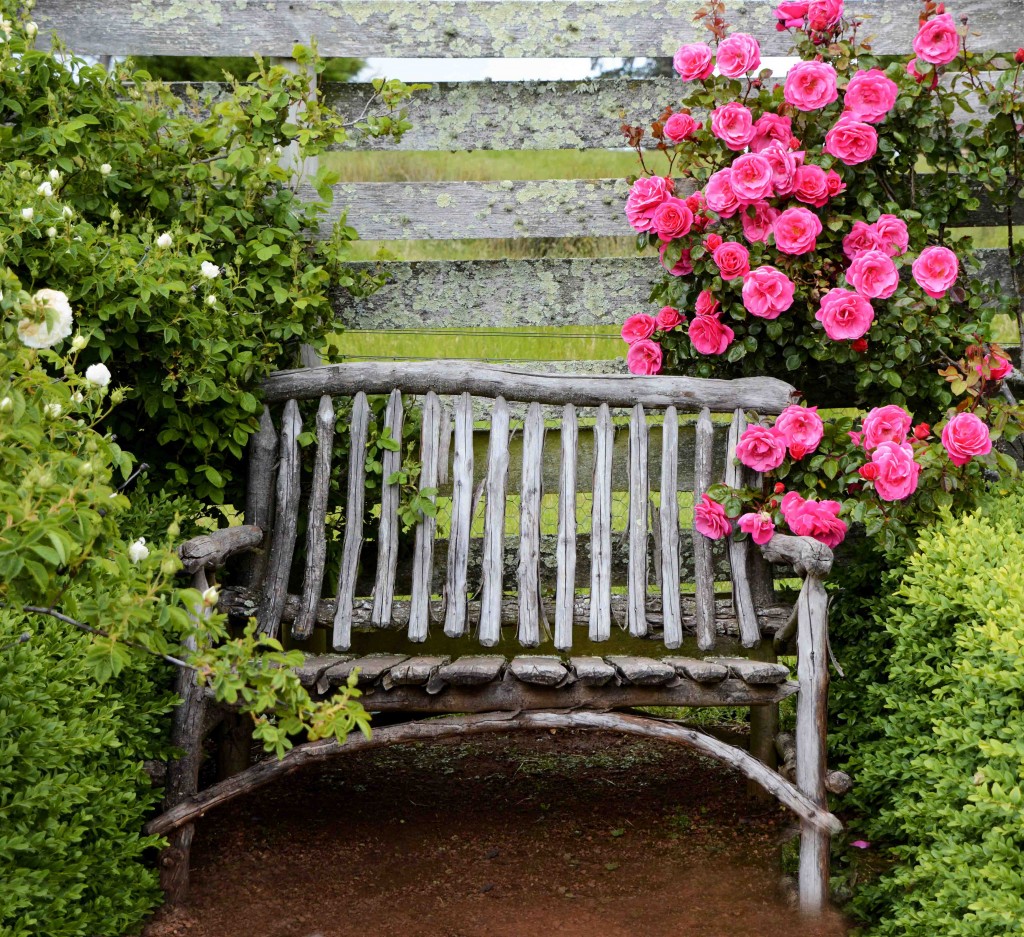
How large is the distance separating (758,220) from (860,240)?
319 millimetres

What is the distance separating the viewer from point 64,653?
228 centimetres

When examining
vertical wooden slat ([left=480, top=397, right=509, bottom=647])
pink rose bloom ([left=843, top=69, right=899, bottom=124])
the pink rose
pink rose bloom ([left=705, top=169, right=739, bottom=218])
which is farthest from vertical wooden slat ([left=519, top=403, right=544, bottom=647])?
pink rose bloom ([left=843, top=69, right=899, bottom=124])

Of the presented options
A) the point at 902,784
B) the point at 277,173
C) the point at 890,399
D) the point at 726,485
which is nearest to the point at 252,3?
the point at 277,173

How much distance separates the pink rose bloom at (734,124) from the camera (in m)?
3.16

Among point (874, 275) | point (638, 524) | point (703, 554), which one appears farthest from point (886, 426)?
point (638, 524)

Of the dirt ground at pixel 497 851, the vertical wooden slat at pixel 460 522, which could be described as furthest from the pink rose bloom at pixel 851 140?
the dirt ground at pixel 497 851

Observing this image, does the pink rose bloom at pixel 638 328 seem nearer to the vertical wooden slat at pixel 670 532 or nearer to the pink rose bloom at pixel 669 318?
the pink rose bloom at pixel 669 318

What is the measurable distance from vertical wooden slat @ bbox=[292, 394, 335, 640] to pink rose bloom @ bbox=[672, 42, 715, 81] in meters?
1.46

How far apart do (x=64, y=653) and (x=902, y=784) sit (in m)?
1.91

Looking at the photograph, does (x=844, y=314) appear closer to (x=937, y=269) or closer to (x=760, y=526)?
(x=937, y=269)

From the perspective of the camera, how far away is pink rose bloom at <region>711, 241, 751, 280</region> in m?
3.15

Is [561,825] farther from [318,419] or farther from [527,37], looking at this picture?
[527,37]

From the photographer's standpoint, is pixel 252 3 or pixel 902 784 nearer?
pixel 902 784

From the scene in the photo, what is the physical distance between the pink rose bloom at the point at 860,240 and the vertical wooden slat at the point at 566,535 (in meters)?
0.98
